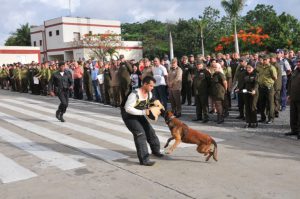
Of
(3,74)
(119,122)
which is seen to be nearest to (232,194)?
(119,122)

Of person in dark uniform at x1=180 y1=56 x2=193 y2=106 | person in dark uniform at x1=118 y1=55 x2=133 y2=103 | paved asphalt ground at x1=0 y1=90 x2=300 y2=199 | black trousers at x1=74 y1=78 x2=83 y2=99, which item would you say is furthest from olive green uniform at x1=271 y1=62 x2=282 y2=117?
black trousers at x1=74 y1=78 x2=83 y2=99

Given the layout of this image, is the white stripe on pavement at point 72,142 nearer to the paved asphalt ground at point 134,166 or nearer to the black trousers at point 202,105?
the paved asphalt ground at point 134,166

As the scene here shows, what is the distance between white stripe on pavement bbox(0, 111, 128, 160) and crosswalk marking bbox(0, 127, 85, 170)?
1.80ft

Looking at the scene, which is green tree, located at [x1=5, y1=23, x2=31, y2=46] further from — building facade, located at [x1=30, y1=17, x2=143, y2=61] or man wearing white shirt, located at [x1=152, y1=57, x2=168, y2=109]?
man wearing white shirt, located at [x1=152, y1=57, x2=168, y2=109]

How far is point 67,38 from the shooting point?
56812mm

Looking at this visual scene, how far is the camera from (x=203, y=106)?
38.5 ft

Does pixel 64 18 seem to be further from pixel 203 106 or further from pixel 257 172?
pixel 257 172

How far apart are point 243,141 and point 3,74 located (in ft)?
79.9

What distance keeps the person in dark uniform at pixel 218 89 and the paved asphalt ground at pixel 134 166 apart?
369 mm

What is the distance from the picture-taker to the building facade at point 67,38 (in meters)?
55.5

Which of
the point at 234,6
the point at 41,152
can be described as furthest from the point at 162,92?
the point at 234,6

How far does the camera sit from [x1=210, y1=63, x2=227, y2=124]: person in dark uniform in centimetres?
1120

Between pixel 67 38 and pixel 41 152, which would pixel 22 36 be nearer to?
pixel 67 38

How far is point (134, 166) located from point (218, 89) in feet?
16.4
